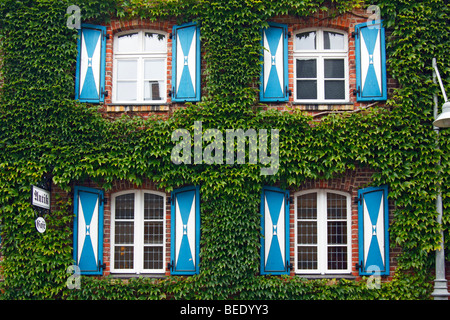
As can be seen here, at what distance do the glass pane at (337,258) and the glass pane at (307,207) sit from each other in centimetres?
71

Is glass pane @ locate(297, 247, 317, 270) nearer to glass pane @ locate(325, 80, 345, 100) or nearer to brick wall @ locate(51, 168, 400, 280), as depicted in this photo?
brick wall @ locate(51, 168, 400, 280)

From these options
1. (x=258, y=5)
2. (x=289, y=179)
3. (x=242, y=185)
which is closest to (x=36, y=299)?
(x=242, y=185)

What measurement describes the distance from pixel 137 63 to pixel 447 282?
7.15 meters

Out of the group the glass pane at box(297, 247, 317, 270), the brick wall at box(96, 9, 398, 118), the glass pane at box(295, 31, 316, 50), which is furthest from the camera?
the glass pane at box(295, 31, 316, 50)

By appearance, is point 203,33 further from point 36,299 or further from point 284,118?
point 36,299

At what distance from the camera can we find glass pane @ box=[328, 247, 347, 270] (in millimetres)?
8836

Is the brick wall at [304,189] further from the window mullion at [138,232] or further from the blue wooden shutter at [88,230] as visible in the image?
the window mullion at [138,232]

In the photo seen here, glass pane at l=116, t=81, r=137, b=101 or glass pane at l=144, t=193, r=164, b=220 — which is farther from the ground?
glass pane at l=116, t=81, r=137, b=101

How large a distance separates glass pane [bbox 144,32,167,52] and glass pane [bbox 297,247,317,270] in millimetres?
4780

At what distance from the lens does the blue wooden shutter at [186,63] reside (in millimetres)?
9133

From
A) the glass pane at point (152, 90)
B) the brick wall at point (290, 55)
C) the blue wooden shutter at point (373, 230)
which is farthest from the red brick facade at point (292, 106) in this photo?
the glass pane at point (152, 90)

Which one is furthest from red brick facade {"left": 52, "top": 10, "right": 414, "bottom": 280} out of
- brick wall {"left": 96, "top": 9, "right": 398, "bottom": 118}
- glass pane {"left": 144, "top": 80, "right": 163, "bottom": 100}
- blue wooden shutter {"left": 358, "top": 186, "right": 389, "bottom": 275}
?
glass pane {"left": 144, "top": 80, "right": 163, "bottom": 100}

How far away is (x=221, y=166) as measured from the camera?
8.71 meters

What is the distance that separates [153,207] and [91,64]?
3.03 meters
